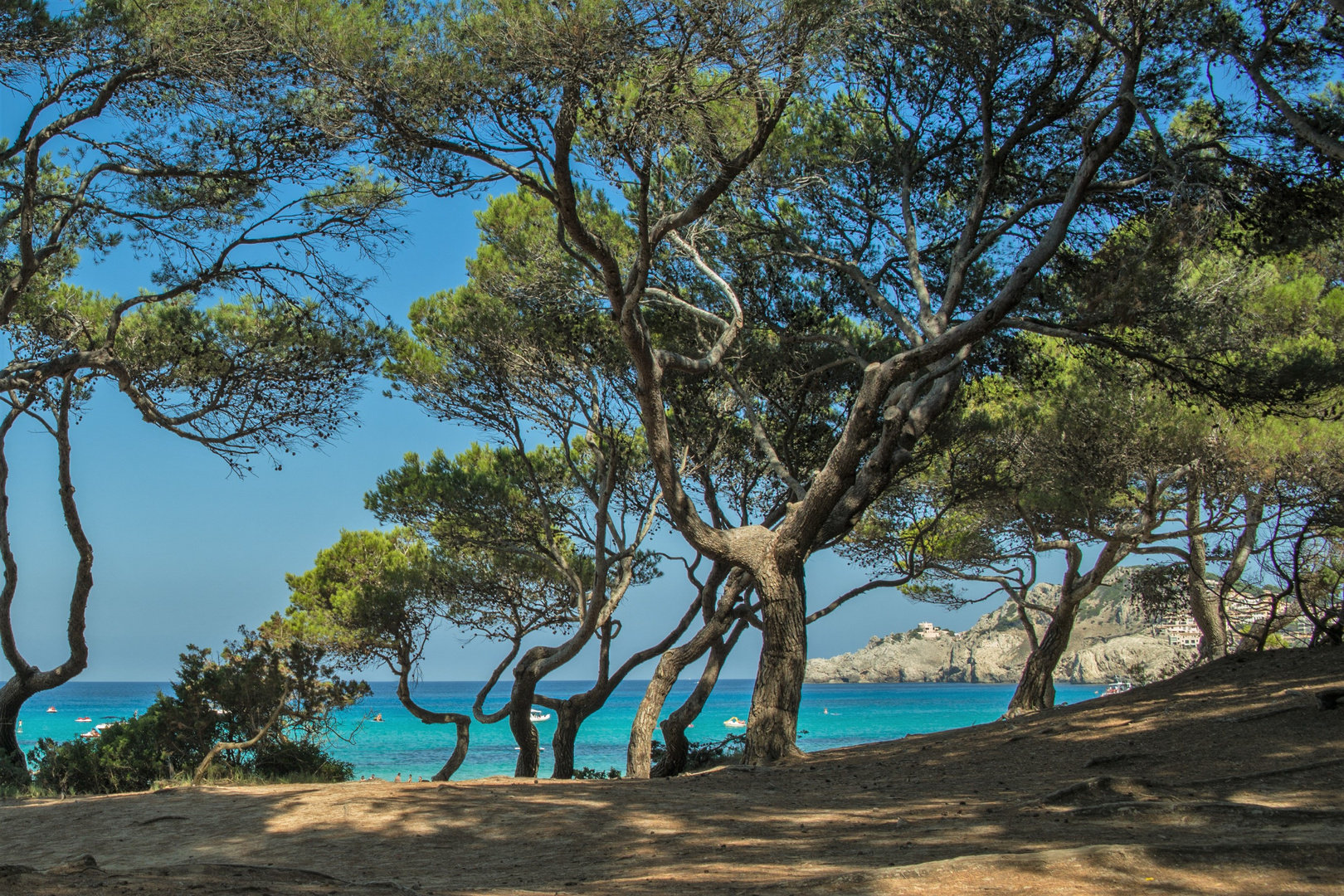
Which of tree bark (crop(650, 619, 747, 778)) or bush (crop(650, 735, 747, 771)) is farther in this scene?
bush (crop(650, 735, 747, 771))

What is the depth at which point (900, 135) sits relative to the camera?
9.50 metres

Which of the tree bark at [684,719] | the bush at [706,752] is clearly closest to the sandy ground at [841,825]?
the tree bark at [684,719]

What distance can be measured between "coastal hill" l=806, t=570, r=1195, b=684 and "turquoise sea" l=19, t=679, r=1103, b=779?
189cm

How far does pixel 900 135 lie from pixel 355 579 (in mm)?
10381

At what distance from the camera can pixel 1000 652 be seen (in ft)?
290

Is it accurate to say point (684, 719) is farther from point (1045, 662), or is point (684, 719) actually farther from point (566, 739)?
point (1045, 662)

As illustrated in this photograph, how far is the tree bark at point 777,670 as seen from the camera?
7527 millimetres

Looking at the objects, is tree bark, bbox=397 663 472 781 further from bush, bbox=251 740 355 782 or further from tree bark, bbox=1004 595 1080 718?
tree bark, bbox=1004 595 1080 718

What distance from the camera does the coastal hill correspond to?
62562 mm

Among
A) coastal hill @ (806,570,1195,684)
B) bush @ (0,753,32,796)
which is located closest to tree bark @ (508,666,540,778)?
bush @ (0,753,32,796)

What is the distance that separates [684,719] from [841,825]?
204 inches

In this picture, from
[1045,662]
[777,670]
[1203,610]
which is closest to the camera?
[777,670]

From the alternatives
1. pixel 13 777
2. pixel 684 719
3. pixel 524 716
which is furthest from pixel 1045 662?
pixel 13 777

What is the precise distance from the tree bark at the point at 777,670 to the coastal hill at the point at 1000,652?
47.8 metres
